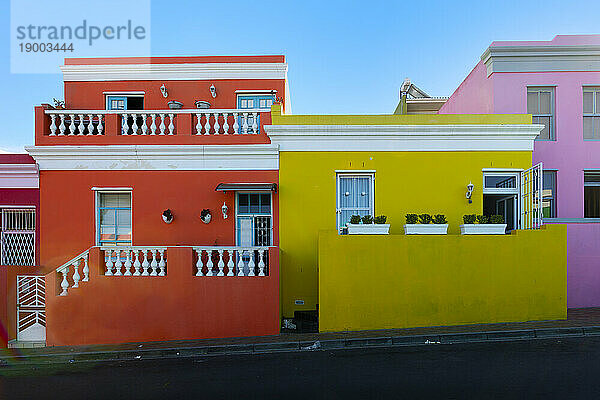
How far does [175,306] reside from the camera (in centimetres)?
959

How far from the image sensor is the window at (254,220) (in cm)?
1120

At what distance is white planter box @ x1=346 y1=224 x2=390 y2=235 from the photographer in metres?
9.80

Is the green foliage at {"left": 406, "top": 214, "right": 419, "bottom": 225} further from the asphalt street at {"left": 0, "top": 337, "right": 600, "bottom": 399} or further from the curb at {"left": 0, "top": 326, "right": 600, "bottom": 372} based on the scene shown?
the asphalt street at {"left": 0, "top": 337, "right": 600, "bottom": 399}

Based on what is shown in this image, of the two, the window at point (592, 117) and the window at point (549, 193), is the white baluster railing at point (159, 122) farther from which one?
the window at point (592, 117)

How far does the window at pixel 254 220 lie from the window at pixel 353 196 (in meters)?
1.67

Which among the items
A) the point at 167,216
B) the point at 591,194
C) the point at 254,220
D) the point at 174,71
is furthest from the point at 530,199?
the point at 174,71

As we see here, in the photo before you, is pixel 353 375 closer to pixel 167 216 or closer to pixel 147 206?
pixel 167 216

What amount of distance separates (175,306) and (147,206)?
105 inches

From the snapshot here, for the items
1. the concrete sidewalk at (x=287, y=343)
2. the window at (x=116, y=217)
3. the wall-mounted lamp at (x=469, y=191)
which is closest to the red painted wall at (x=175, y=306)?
the concrete sidewalk at (x=287, y=343)

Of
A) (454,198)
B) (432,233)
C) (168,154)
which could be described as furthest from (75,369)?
(454,198)

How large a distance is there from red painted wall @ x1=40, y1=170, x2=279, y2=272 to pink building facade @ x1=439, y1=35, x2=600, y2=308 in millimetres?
7268

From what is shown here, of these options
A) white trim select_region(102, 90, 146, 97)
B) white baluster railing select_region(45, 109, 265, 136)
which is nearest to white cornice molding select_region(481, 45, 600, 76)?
white baluster railing select_region(45, 109, 265, 136)

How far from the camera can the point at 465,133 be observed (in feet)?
36.3

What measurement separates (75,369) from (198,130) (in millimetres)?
5634
